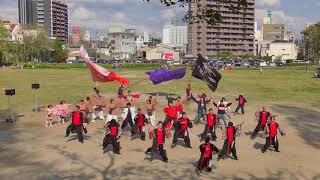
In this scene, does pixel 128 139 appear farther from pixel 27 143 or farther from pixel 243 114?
pixel 243 114

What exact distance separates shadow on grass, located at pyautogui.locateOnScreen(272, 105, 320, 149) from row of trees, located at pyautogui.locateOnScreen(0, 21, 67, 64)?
8645 centimetres

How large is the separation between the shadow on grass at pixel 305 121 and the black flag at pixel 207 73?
5.12 meters

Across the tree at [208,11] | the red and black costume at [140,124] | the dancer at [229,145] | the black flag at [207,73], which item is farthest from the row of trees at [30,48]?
the tree at [208,11]

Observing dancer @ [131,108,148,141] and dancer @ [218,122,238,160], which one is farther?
dancer @ [131,108,148,141]

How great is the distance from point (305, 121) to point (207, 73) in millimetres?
7296

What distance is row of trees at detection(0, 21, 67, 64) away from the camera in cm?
11927

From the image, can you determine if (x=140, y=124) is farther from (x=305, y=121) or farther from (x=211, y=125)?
(x=305, y=121)

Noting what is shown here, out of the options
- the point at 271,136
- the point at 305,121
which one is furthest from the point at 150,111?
the point at 305,121

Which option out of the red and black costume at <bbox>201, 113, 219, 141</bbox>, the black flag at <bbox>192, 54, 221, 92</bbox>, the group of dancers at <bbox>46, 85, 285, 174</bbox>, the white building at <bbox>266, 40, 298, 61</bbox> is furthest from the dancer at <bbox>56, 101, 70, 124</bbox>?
the white building at <bbox>266, 40, 298, 61</bbox>

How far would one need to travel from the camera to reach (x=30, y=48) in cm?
13038

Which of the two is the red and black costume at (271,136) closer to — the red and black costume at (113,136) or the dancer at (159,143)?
the dancer at (159,143)

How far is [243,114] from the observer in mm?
29672

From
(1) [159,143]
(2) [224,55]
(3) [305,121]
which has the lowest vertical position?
(3) [305,121]

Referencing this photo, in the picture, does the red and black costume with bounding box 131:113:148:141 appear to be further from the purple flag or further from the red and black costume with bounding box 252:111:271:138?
the purple flag
